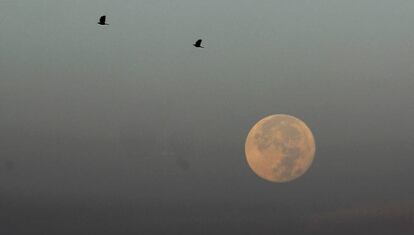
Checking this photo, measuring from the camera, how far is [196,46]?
158875 mm

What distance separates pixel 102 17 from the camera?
15325 cm

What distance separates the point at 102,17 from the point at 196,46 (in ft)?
58.2
